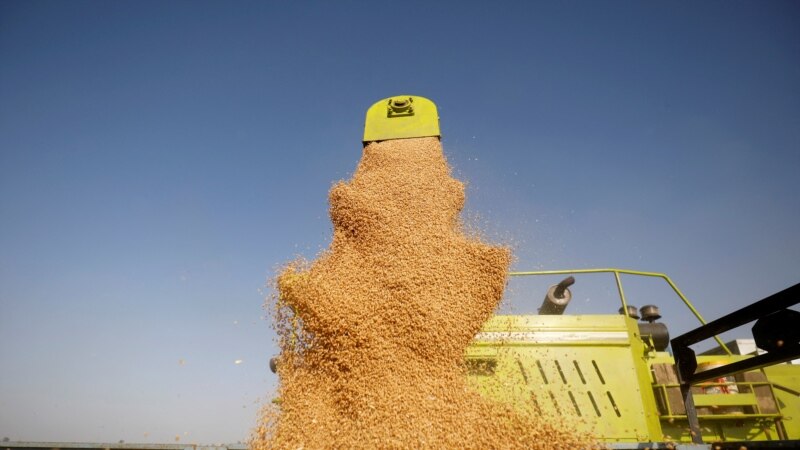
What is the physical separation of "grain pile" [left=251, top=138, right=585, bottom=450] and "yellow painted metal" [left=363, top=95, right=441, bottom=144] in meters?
1.19

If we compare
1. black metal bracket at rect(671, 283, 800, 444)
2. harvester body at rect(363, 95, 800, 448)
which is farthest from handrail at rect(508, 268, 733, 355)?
black metal bracket at rect(671, 283, 800, 444)

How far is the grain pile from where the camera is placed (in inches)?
122

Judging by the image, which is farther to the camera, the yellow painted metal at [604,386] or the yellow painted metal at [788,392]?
the yellow painted metal at [788,392]

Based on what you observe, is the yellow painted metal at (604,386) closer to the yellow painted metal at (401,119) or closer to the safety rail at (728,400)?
the safety rail at (728,400)

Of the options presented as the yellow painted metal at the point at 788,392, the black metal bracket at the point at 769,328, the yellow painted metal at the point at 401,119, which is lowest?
the yellow painted metal at the point at 788,392

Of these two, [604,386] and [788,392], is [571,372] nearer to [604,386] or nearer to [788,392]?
[604,386]

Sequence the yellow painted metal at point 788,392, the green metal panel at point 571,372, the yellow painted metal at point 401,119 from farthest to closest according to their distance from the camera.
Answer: the yellow painted metal at point 401,119 < the yellow painted metal at point 788,392 < the green metal panel at point 571,372

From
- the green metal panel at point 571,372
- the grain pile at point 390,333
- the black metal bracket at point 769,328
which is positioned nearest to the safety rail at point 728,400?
the green metal panel at point 571,372

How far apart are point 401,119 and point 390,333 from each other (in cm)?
315

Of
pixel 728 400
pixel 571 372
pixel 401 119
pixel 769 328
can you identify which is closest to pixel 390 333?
pixel 571 372

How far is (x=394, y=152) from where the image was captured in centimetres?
518

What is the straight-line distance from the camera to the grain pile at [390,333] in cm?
311

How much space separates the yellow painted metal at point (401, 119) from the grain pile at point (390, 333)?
1.19 metres

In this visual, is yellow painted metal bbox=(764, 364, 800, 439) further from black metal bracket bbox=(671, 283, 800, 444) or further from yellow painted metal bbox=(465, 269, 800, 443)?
black metal bracket bbox=(671, 283, 800, 444)
